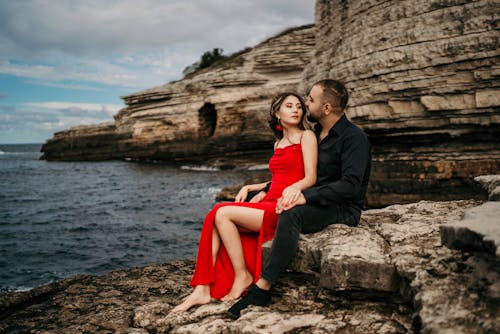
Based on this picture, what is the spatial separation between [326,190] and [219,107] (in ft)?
87.7

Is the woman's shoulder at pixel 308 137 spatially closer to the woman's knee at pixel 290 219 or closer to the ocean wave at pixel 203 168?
the woman's knee at pixel 290 219

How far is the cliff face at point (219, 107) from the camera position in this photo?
93.0 ft

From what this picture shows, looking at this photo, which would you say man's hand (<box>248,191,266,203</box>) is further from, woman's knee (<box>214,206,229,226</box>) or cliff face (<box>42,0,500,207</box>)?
cliff face (<box>42,0,500,207</box>)

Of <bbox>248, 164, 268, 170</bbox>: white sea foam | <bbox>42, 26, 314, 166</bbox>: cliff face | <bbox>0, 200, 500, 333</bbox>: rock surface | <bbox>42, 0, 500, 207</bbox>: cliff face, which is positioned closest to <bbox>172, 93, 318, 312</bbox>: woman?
<bbox>0, 200, 500, 333</bbox>: rock surface

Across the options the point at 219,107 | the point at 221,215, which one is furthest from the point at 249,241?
the point at 219,107

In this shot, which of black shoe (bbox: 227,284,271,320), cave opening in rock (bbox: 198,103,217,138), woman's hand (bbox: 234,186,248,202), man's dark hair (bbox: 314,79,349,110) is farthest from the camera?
cave opening in rock (bbox: 198,103,217,138)

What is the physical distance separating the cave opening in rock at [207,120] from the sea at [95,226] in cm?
1057

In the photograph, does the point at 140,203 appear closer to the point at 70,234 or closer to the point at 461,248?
the point at 70,234

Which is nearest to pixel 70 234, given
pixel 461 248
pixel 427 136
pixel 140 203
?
pixel 140 203

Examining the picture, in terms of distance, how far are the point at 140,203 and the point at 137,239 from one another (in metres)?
5.42

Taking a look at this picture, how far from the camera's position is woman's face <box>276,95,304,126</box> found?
3539mm

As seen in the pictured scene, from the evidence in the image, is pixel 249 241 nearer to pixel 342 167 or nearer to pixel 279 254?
pixel 279 254

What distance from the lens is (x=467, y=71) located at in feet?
26.1

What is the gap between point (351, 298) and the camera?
2797 mm
